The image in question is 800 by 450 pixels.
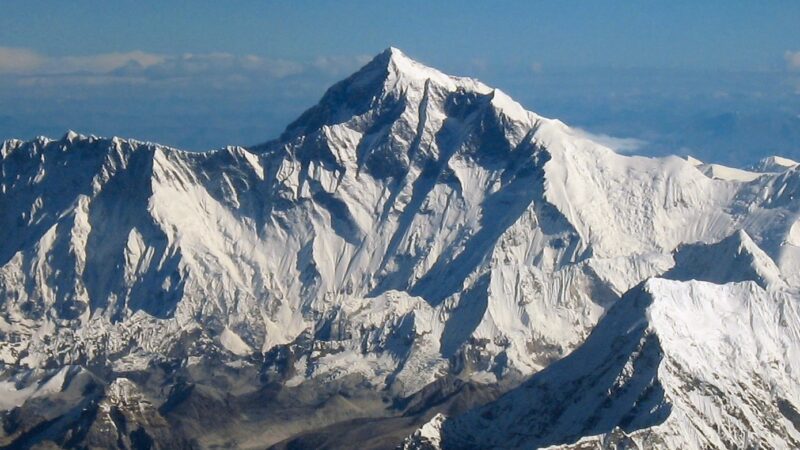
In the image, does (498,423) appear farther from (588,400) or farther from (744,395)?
(744,395)

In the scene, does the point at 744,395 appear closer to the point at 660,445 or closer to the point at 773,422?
the point at 773,422

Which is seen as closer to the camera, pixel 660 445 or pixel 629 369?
pixel 660 445

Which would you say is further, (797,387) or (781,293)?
(781,293)

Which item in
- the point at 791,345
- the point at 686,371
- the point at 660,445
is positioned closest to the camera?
the point at 660,445

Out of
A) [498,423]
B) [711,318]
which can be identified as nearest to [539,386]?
[498,423]

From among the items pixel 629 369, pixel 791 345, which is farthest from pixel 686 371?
pixel 791 345

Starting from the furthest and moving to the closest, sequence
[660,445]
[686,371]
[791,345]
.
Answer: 1. [791,345]
2. [686,371]
3. [660,445]
